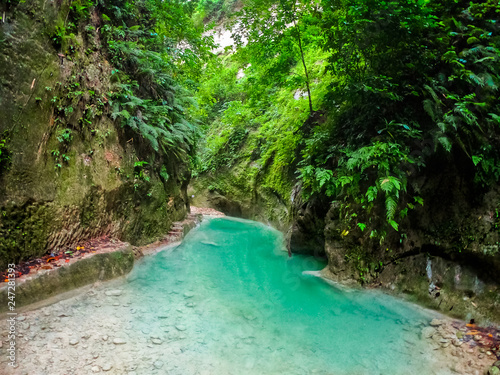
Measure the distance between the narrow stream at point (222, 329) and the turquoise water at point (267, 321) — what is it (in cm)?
1

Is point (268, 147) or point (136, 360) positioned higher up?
point (268, 147)

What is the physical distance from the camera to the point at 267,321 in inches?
160

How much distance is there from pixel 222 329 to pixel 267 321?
2.26 ft

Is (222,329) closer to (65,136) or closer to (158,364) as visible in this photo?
(158,364)

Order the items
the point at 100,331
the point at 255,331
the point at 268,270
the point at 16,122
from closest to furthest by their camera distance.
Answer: the point at 100,331
the point at 255,331
the point at 16,122
the point at 268,270

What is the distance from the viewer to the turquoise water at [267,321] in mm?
3191

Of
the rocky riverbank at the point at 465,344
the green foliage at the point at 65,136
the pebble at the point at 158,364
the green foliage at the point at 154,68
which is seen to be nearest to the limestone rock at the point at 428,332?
the rocky riverbank at the point at 465,344

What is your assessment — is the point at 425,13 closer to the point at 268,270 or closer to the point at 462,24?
the point at 462,24

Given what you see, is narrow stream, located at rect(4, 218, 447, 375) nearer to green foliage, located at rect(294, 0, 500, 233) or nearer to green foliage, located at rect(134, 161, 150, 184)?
green foliage, located at rect(294, 0, 500, 233)

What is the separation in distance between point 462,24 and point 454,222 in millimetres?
3328

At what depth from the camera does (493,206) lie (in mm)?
4145

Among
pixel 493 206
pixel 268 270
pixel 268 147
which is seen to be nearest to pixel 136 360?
pixel 268 270

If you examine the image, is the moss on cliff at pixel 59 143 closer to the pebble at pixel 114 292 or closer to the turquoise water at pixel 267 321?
the pebble at pixel 114 292

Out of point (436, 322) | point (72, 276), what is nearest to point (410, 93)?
point (436, 322)
